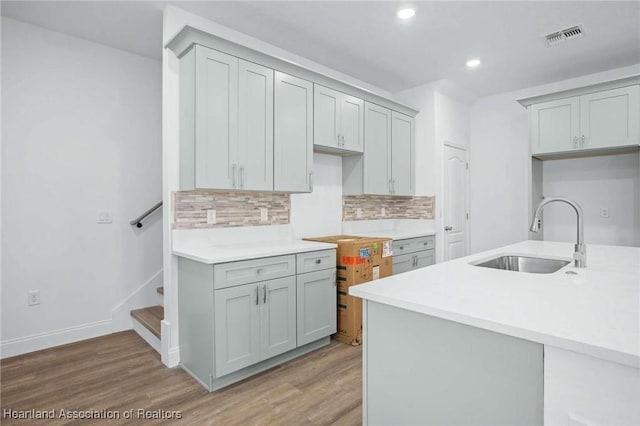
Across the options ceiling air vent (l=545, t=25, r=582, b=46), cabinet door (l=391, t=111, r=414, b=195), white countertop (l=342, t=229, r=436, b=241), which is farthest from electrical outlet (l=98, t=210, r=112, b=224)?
ceiling air vent (l=545, t=25, r=582, b=46)

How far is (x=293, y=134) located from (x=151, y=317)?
219 centimetres

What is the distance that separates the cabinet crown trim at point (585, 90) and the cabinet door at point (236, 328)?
3.98 meters

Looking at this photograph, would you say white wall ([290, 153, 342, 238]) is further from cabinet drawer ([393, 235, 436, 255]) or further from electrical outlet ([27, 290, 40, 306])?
electrical outlet ([27, 290, 40, 306])

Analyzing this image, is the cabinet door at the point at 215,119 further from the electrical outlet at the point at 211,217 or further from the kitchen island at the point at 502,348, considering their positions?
the kitchen island at the point at 502,348

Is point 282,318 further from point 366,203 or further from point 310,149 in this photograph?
point 366,203

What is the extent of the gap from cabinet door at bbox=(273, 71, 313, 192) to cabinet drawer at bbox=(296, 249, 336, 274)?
2.04ft

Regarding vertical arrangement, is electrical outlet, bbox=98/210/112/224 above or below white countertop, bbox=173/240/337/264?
above

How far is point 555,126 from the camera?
4.15 m

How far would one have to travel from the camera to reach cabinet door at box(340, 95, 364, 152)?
3721 mm

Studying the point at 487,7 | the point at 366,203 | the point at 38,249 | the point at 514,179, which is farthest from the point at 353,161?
the point at 38,249

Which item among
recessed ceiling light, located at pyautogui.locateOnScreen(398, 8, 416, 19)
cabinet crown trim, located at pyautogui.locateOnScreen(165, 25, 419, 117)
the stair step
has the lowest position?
the stair step

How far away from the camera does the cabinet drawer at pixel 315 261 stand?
2875mm

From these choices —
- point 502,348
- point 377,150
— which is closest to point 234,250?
point 502,348

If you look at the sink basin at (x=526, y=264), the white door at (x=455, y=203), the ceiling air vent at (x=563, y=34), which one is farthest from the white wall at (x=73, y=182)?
the ceiling air vent at (x=563, y=34)
